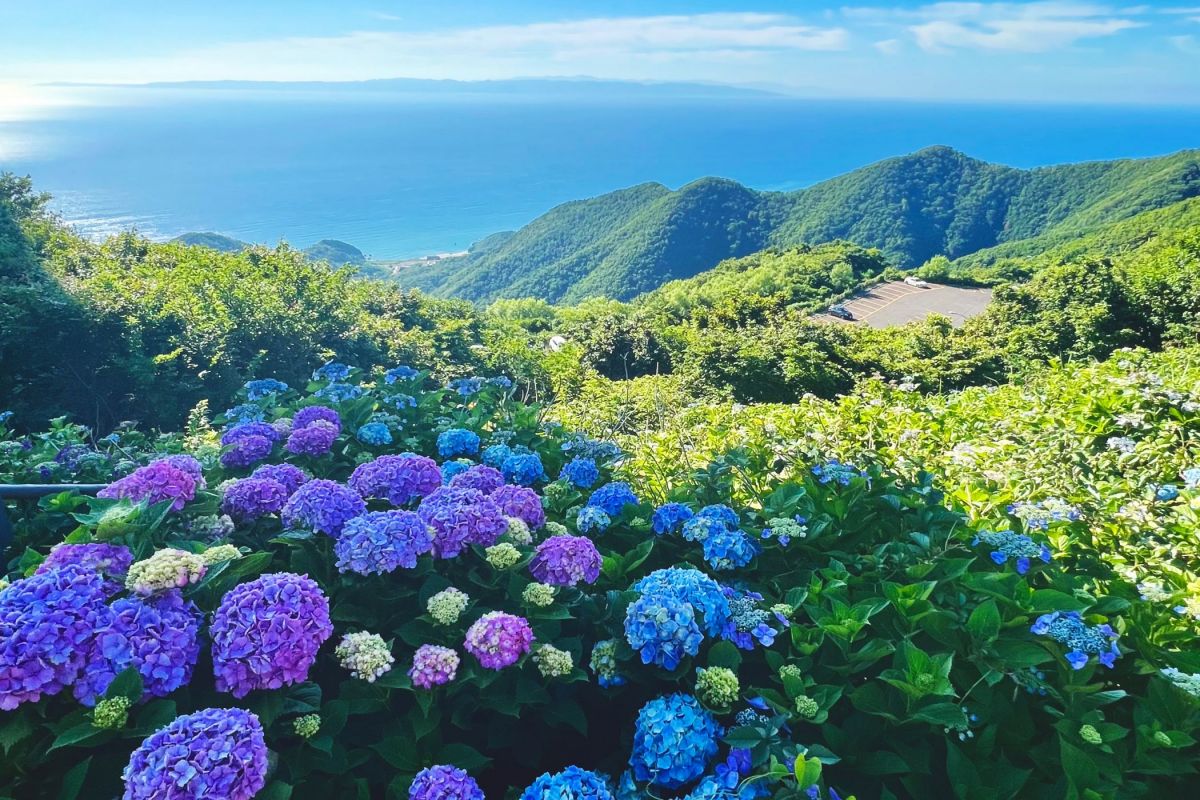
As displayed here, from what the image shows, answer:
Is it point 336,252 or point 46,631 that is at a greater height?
point 46,631

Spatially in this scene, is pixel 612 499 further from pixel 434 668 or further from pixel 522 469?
pixel 434 668

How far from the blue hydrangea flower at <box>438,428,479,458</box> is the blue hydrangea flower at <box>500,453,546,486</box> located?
183mm

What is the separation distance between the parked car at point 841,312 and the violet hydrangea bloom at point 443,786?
3922cm

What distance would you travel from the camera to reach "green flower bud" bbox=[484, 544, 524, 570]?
1.32 meters

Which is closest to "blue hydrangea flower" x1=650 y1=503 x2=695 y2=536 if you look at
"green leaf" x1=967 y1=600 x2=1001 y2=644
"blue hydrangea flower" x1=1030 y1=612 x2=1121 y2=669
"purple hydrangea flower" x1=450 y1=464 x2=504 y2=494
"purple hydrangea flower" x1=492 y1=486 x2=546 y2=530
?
"purple hydrangea flower" x1=492 y1=486 x2=546 y2=530

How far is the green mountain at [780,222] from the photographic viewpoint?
7450 centimetres

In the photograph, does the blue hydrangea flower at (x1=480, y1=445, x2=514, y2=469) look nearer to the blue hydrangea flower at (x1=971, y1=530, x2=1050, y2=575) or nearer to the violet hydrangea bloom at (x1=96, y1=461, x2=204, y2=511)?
the violet hydrangea bloom at (x1=96, y1=461, x2=204, y2=511)

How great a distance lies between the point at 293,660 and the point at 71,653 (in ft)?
1.00

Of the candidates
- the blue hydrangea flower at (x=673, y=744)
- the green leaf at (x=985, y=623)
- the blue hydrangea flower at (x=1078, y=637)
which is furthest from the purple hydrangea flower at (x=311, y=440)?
the blue hydrangea flower at (x=1078, y=637)

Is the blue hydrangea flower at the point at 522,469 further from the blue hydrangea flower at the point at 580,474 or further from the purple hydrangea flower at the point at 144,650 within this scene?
the purple hydrangea flower at the point at 144,650

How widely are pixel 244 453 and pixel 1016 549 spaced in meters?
1.97

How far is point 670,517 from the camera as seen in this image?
1618 millimetres

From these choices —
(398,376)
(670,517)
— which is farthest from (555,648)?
(398,376)

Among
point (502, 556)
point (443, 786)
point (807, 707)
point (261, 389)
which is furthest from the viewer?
point (261, 389)
